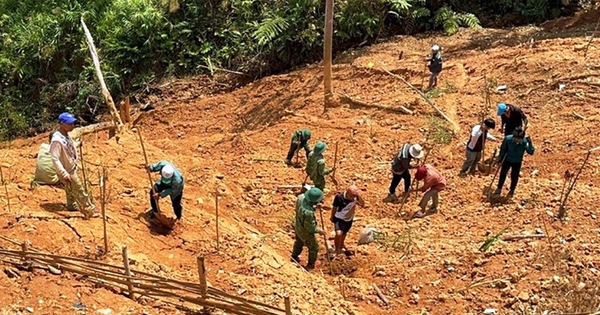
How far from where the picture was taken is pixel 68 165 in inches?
301

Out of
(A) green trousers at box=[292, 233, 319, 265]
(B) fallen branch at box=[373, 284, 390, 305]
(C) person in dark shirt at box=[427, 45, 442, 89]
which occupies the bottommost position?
(B) fallen branch at box=[373, 284, 390, 305]

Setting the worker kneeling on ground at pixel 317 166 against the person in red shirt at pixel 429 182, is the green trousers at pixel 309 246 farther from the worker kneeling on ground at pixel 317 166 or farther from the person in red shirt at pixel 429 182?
the person in red shirt at pixel 429 182

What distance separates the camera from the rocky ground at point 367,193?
7.04 m

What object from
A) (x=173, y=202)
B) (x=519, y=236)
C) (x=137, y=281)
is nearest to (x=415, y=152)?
(x=519, y=236)

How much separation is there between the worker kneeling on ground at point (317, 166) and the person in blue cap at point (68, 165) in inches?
121

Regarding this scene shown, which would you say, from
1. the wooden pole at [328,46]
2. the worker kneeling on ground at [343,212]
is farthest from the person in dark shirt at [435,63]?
the worker kneeling on ground at [343,212]

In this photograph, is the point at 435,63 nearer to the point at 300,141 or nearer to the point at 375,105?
the point at 375,105

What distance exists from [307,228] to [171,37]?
32.8 ft

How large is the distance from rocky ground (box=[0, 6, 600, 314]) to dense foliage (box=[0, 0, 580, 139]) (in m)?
0.81

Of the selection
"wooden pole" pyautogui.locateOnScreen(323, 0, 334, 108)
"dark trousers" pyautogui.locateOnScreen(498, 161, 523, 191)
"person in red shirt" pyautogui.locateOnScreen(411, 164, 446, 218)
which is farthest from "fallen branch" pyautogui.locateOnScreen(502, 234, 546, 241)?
"wooden pole" pyautogui.locateOnScreen(323, 0, 334, 108)

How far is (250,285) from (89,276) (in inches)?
66.4

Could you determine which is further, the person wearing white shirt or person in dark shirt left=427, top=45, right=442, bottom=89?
person in dark shirt left=427, top=45, right=442, bottom=89

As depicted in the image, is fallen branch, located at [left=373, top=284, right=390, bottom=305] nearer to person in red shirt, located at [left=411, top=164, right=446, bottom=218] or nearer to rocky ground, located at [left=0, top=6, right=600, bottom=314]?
rocky ground, located at [left=0, top=6, right=600, bottom=314]

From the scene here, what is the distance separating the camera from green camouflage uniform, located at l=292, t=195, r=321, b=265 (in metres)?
7.54
